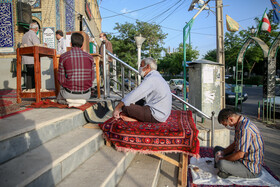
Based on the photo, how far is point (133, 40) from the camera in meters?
23.5

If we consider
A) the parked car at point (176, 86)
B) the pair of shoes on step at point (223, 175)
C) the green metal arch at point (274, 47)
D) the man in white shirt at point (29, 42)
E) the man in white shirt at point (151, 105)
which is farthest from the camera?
the parked car at point (176, 86)

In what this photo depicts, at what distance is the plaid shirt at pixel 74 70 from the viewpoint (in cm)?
318

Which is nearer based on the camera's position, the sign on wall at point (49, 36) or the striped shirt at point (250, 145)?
the striped shirt at point (250, 145)

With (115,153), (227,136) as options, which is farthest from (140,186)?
(227,136)

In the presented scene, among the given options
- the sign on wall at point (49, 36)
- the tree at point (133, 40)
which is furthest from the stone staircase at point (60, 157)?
the tree at point (133, 40)

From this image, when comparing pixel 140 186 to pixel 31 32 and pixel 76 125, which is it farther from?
pixel 31 32

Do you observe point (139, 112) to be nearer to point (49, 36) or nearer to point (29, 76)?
point (29, 76)

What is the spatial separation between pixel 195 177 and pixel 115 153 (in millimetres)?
1261

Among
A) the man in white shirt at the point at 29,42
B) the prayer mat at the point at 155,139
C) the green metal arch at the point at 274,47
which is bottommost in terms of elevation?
the prayer mat at the point at 155,139

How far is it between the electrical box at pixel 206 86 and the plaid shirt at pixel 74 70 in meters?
3.83

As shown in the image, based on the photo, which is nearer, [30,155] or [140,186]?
[30,155]

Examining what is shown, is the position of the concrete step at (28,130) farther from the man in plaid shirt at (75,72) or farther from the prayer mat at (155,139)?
the prayer mat at (155,139)

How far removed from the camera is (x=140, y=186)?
236 centimetres

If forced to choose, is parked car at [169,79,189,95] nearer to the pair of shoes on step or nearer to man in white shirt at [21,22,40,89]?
man in white shirt at [21,22,40,89]
